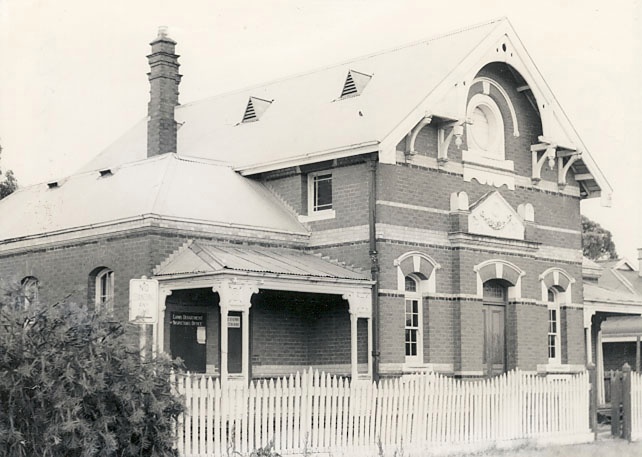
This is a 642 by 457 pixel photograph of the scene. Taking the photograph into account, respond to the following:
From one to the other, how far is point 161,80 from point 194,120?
133 inches

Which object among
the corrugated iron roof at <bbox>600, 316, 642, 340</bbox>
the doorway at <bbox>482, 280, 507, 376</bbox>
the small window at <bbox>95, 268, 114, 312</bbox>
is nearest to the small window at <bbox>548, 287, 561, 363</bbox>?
the doorway at <bbox>482, 280, 507, 376</bbox>

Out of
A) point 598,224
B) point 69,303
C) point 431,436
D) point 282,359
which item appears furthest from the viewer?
point 598,224

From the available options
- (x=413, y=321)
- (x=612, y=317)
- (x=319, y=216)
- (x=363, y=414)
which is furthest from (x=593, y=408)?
(x=612, y=317)

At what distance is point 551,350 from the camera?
84.7 feet

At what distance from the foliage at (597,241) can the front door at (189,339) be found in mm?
49239

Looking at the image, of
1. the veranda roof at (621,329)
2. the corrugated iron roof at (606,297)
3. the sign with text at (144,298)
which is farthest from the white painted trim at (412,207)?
the veranda roof at (621,329)

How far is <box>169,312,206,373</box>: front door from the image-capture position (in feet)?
67.2

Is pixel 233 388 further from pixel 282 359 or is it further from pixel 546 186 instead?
pixel 546 186

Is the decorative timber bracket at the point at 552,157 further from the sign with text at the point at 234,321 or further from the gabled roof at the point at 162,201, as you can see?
the sign with text at the point at 234,321

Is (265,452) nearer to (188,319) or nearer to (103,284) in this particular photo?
(188,319)

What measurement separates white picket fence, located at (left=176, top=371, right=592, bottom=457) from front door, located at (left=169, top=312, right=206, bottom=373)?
372cm

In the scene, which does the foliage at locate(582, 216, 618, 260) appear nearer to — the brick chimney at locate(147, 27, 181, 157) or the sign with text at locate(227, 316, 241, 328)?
the brick chimney at locate(147, 27, 181, 157)

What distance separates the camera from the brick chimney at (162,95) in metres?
25.2

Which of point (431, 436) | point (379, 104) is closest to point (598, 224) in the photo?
point (379, 104)
